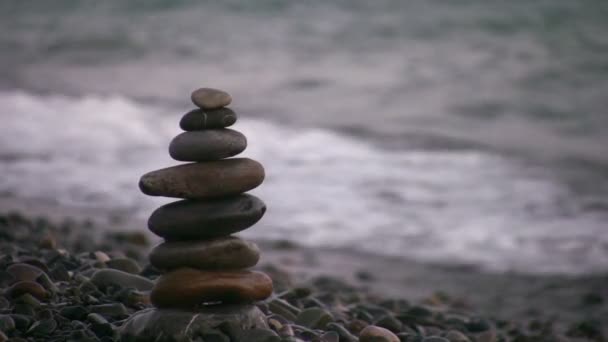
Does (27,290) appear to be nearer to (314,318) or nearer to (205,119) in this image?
(205,119)

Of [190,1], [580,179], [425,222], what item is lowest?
[425,222]

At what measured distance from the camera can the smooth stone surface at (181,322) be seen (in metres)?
4.20

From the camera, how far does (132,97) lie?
62.1ft

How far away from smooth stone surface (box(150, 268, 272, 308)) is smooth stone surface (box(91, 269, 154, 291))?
92 centimetres

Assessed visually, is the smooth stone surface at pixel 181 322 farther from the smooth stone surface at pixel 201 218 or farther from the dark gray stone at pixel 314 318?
the dark gray stone at pixel 314 318

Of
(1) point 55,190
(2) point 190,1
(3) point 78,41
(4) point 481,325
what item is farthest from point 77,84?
(4) point 481,325

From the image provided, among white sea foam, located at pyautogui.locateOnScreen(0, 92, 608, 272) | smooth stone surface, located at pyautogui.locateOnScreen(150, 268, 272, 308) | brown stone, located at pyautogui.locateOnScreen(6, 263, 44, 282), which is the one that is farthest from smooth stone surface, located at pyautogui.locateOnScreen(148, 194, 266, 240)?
white sea foam, located at pyautogui.locateOnScreen(0, 92, 608, 272)

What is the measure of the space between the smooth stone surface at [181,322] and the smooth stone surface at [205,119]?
2.92 feet

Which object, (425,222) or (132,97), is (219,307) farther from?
(132,97)

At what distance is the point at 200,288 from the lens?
425 centimetres

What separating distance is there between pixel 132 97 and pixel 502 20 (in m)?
10.4

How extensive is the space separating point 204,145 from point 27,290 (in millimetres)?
1346

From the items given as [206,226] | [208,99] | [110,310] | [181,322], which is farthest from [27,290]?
[208,99]

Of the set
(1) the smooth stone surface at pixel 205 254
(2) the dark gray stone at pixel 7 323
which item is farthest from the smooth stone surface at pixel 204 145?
(2) the dark gray stone at pixel 7 323
